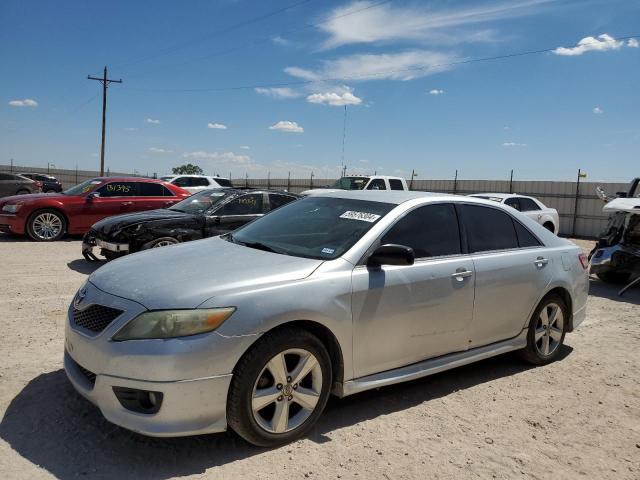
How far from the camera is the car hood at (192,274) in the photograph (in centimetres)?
297

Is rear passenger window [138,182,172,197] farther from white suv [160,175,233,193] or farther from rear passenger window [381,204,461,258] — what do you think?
rear passenger window [381,204,461,258]

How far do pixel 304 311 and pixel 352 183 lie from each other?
53.1 feet

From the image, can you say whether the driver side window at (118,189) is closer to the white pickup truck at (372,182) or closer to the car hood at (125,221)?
the car hood at (125,221)

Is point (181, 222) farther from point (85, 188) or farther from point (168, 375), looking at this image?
point (168, 375)

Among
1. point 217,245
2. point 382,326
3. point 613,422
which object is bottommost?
point 613,422

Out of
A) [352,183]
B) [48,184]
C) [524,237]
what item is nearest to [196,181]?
[352,183]

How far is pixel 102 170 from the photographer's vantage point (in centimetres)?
3697

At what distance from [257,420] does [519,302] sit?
8.36 ft

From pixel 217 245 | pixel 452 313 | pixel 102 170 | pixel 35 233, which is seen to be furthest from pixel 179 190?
pixel 102 170

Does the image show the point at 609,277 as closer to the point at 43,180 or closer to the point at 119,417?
the point at 119,417

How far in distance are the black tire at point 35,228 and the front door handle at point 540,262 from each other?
10748mm

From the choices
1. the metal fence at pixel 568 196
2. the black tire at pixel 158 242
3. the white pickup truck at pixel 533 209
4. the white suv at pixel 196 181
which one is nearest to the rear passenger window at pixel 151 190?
the black tire at pixel 158 242

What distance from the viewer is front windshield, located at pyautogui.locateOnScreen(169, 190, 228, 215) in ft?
31.9

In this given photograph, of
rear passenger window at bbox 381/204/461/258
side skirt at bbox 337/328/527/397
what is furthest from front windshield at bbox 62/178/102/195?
side skirt at bbox 337/328/527/397
